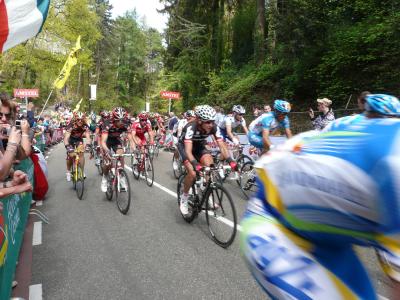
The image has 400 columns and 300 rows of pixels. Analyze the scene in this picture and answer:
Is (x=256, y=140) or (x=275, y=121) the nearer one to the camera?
(x=275, y=121)

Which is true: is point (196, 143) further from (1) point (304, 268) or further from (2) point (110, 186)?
(1) point (304, 268)

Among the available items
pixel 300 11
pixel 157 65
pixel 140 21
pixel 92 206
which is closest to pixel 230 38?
pixel 300 11

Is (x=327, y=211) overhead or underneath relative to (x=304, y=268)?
overhead

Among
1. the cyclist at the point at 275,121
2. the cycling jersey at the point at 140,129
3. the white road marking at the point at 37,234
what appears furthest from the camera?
the cycling jersey at the point at 140,129

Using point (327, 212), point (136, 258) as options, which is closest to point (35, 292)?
point (136, 258)

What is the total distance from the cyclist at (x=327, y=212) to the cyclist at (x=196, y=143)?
11.4ft

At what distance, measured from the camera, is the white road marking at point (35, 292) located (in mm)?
3712

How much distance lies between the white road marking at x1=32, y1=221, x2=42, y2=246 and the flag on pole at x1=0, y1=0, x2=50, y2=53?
8.81 feet

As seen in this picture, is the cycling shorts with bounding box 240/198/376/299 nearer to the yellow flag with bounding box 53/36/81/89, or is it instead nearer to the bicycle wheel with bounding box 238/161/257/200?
the bicycle wheel with bounding box 238/161/257/200

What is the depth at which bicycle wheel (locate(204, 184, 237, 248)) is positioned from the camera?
5094 millimetres

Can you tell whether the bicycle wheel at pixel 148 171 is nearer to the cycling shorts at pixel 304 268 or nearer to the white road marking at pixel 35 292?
the white road marking at pixel 35 292

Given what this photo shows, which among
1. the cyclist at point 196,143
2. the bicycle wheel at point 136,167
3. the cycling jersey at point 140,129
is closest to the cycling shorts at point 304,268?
the cyclist at point 196,143

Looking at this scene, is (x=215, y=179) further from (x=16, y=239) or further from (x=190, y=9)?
(x=190, y=9)

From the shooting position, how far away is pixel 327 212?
1391mm
